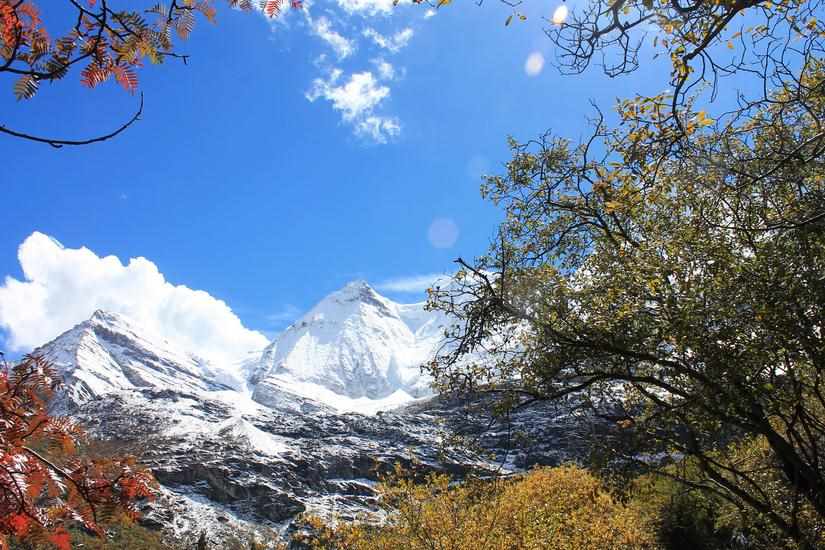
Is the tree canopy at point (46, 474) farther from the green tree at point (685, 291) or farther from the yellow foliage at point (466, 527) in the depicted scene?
the yellow foliage at point (466, 527)

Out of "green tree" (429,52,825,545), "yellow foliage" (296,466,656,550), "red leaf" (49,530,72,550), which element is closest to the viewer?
"red leaf" (49,530,72,550)

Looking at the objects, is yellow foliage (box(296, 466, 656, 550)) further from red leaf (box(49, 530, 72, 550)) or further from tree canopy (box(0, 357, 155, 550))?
red leaf (box(49, 530, 72, 550))

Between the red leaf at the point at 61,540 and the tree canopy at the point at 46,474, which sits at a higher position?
the tree canopy at the point at 46,474

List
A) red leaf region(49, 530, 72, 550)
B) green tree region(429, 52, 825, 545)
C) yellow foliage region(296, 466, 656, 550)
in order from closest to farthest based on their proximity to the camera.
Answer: red leaf region(49, 530, 72, 550) → green tree region(429, 52, 825, 545) → yellow foliage region(296, 466, 656, 550)

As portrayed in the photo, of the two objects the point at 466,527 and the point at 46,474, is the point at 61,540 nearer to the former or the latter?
the point at 46,474

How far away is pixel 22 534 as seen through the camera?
8.91ft

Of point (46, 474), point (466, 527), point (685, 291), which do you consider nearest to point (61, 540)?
point (46, 474)

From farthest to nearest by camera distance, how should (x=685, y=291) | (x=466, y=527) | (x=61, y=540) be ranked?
(x=466, y=527), (x=685, y=291), (x=61, y=540)

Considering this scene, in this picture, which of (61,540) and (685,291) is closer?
(61,540)

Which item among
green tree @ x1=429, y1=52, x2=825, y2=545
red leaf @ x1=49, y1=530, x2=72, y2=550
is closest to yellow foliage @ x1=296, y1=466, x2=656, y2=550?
green tree @ x1=429, y1=52, x2=825, y2=545

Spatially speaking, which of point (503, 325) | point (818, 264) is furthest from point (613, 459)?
point (818, 264)

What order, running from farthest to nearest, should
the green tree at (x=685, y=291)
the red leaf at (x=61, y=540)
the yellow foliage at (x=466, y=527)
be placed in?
1. the yellow foliage at (x=466, y=527)
2. the green tree at (x=685, y=291)
3. the red leaf at (x=61, y=540)

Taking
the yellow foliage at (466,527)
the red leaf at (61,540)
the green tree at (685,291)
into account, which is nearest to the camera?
the red leaf at (61,540)

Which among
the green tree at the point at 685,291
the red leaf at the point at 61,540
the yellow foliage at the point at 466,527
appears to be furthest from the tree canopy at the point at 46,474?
the yellow foliage at the point at 466,527
